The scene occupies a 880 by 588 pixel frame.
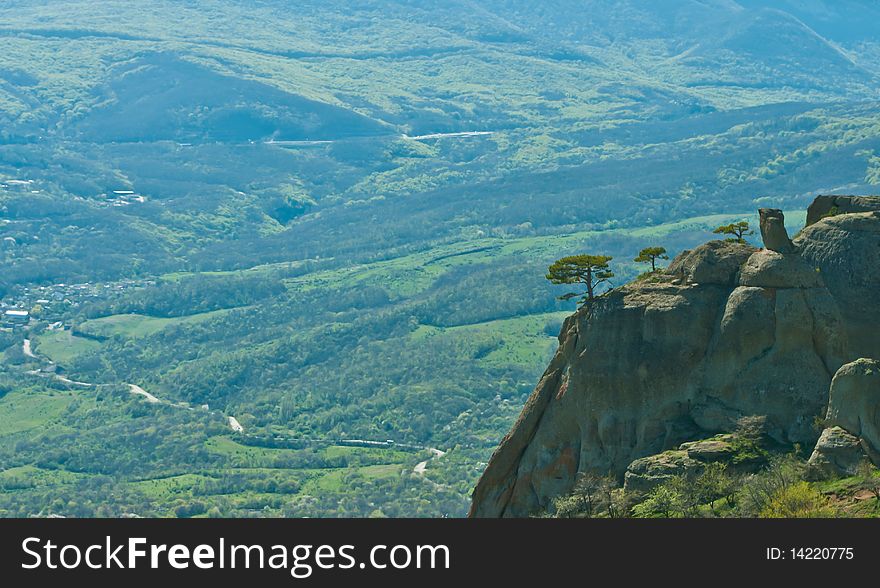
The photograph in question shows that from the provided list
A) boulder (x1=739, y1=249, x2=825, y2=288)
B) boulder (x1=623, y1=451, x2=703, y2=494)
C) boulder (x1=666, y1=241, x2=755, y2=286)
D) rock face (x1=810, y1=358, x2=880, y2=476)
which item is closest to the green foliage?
rock face (x1=810, y1=358, x2=880, y2=476)

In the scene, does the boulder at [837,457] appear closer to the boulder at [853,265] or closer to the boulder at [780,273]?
the boulder at [853,265]

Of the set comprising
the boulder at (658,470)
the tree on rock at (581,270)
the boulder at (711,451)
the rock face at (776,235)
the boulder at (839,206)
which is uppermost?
the boulder at (839,206)

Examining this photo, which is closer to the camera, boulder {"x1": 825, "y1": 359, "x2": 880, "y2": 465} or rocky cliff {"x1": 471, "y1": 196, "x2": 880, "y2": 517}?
boulder {"x1": 825, "y1": 359, "x2": 880, "y2": 465}

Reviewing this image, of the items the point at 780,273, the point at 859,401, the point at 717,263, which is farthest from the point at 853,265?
the point at 859,401

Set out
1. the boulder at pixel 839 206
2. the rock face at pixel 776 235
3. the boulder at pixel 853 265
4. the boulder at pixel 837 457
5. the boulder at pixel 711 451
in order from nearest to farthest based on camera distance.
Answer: the boulder at pixel 837 457, the boulder at pixel 711 451, the boulder at pixel 853 265, the rock face at pixel 776 235, the boulder at pixel 839 206

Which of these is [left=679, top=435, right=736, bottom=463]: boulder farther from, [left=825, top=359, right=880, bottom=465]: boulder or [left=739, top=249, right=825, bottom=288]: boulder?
[left=739, top=249, right=825, bottom=288]: boulder

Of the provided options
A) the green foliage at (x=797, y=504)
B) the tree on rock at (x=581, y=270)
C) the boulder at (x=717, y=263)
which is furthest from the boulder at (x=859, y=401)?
the tree on rock at (x=581, y=270)

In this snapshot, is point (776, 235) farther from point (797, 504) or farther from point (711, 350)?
point (797, 504)

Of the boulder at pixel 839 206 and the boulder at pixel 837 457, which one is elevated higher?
the boulder at pixel 839 206

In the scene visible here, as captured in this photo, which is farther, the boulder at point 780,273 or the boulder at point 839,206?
the boulder at point 839,206

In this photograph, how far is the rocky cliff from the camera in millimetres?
70188

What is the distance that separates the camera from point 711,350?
71.5 m

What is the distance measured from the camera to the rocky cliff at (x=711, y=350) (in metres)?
70.2
